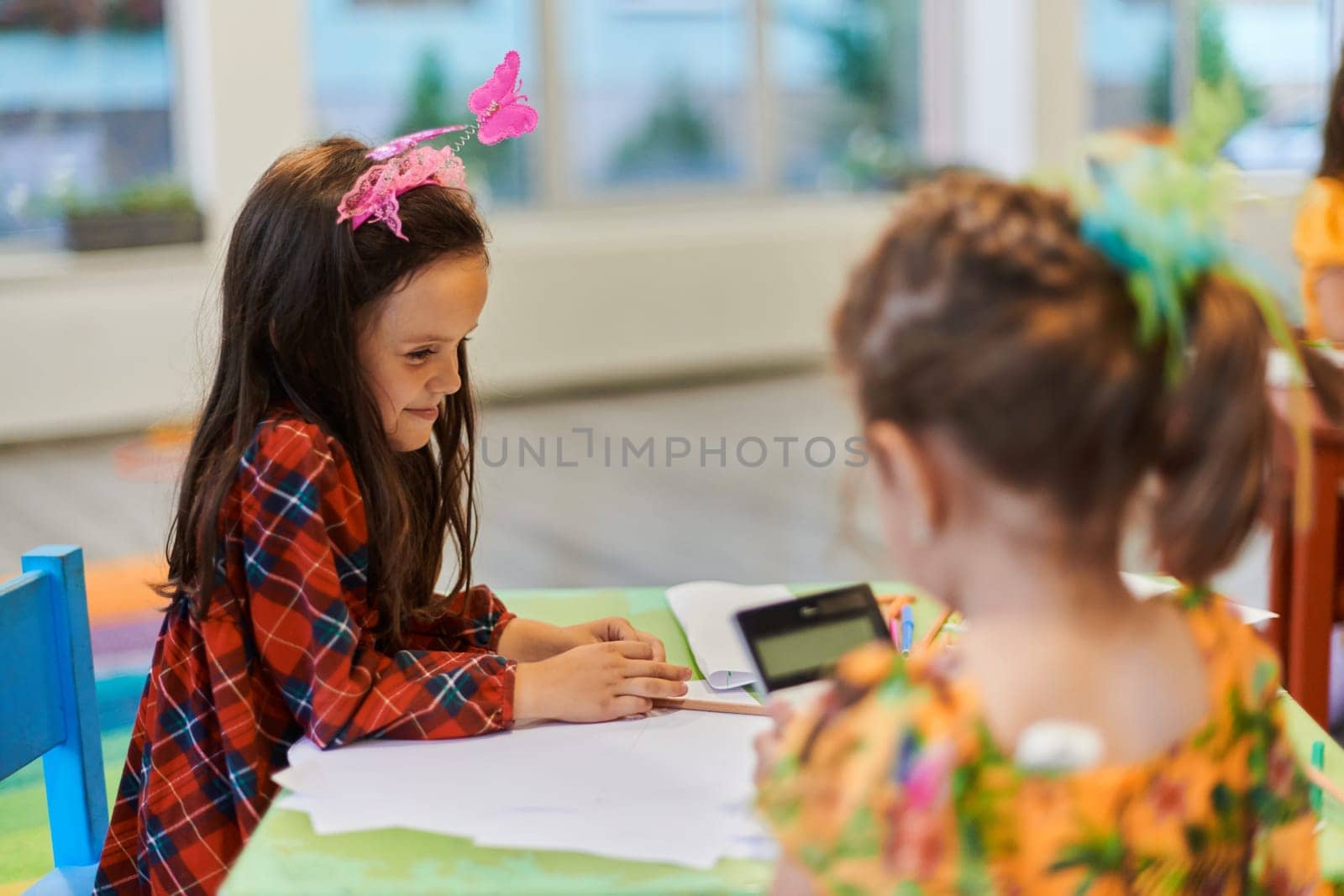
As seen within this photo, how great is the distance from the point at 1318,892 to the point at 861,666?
0.28 meters

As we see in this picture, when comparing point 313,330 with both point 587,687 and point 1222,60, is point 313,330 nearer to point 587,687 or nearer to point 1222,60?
point 587,687

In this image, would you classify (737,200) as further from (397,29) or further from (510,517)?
(510,517)

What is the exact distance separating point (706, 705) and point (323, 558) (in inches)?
10.4

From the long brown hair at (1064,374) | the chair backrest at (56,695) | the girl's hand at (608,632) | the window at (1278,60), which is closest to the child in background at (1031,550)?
the long brown hair at (1064,374)

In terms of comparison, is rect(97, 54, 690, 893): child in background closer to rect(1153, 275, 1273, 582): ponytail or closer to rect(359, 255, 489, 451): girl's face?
rect(359, 255, 489, 451): girl's face

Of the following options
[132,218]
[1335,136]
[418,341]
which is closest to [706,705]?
[418,341]

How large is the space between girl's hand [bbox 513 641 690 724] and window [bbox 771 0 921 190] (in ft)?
15.8

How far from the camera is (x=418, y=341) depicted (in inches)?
41.5

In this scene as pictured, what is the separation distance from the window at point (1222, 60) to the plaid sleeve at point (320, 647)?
535 centimetres

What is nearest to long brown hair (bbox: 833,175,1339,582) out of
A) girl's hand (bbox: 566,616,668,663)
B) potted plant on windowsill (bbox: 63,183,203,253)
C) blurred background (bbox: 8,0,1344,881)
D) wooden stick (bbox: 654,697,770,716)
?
wooden stick (bbox: 654,697,770,716)

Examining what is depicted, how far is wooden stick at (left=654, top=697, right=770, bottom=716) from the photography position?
0.96 meters

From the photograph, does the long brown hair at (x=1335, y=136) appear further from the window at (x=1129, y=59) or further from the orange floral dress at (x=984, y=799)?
the window at (x=1129, y=59)

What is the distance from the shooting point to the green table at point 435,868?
2.44ft

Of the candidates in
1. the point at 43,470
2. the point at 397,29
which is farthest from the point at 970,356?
the point at 397,29
